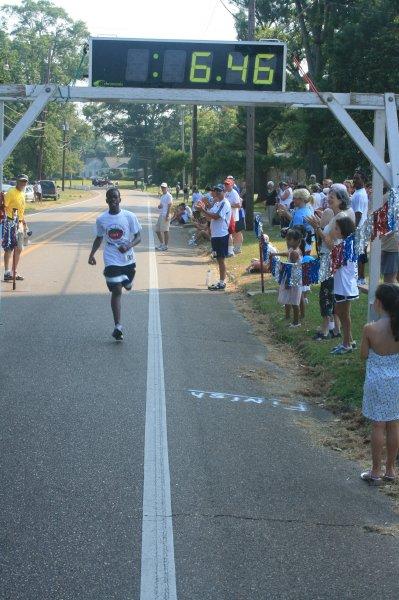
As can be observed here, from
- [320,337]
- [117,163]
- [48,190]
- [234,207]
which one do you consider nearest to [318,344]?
[320,337]

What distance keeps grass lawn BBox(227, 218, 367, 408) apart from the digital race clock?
308 cm

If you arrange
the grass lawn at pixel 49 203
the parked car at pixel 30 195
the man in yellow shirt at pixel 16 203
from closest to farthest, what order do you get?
the man in yellow shirt at pixel 16 203
the grass lawn at pixel 49 203
the parked car at pixel 30 195

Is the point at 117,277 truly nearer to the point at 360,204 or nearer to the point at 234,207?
the point at 360,204

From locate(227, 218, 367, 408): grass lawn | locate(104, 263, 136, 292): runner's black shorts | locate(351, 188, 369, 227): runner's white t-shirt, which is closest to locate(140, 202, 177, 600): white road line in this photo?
locate(227, 218, 367, 408): grass lawn

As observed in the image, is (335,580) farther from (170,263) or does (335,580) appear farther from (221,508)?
(170,263)

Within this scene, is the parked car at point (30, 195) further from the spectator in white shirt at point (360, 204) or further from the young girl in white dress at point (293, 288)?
the young girl in white dress at point (293, 288)

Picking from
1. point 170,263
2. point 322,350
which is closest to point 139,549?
point 322,350

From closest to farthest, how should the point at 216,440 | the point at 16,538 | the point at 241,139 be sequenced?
the point at 16,538 → the point at 216,440 → the point at 241,139

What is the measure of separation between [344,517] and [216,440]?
1.81 metres

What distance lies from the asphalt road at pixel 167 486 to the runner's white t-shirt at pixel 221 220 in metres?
5.45

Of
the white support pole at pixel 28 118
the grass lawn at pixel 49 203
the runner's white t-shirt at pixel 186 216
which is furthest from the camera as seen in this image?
the grass lawn at pixel 49 203

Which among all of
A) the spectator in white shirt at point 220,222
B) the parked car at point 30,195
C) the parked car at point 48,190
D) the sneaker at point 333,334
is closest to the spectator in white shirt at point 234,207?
the spectator in white shirt at point 220,222

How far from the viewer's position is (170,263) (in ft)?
74.7

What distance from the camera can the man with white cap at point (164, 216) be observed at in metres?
24.6
